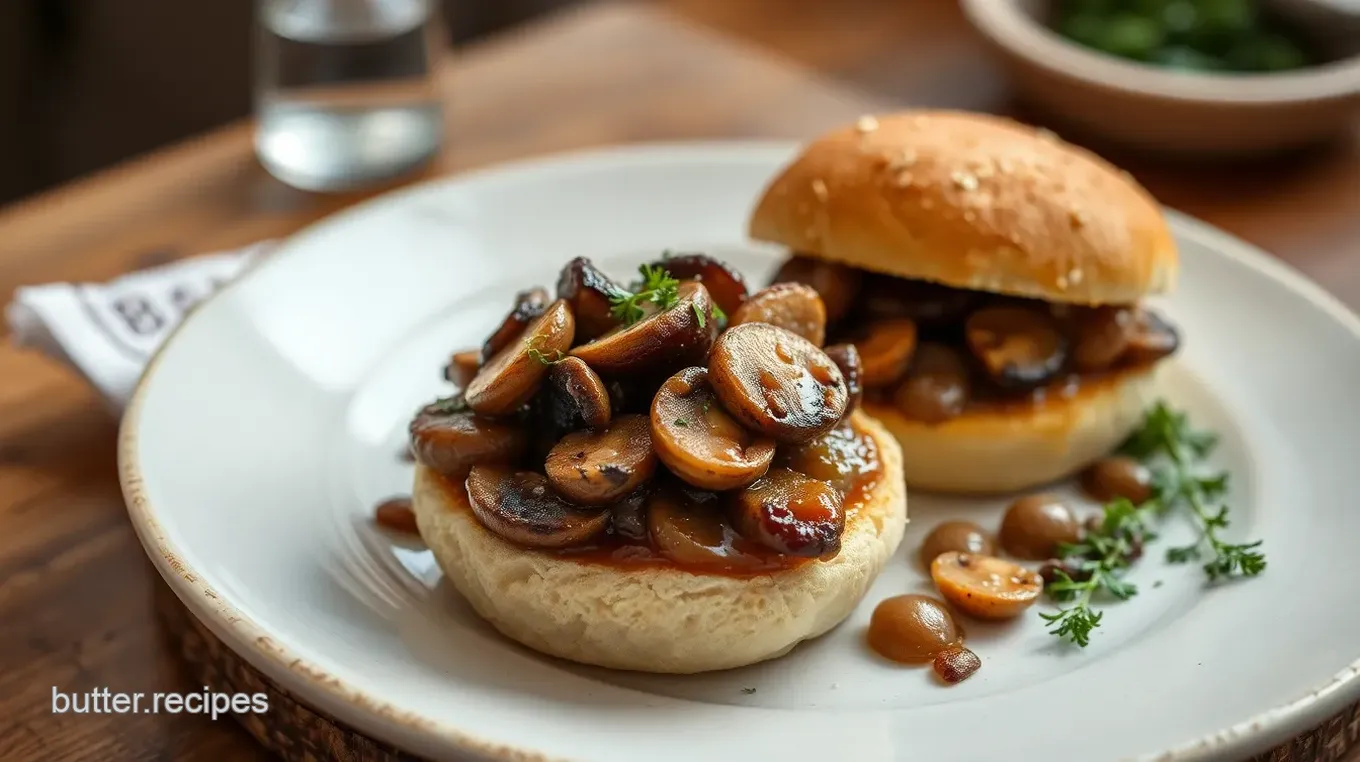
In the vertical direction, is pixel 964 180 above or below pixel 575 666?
above

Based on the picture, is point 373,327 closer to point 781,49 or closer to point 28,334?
point 28,334

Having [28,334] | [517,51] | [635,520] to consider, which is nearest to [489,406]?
[635,520]

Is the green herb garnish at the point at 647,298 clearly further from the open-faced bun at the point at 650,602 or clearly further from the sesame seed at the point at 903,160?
the sesame seed at the point at 903,160

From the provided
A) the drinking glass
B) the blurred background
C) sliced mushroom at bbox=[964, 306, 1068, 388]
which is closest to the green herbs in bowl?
the blurred background

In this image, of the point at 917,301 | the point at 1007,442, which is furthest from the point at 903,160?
the point at 1007,442

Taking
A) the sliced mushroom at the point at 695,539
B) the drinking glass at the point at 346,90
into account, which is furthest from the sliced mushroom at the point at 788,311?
the drinking glass at the point at 346,90

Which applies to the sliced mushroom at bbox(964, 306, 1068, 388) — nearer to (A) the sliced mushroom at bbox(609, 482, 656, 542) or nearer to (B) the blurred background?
(A) the sliced mushroom at bbox(609, 482, 656, 542)

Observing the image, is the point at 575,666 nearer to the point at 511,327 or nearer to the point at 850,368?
the point at 511,327

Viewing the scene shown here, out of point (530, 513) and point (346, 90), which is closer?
point (530, 513)
